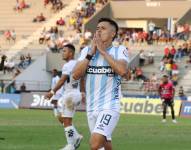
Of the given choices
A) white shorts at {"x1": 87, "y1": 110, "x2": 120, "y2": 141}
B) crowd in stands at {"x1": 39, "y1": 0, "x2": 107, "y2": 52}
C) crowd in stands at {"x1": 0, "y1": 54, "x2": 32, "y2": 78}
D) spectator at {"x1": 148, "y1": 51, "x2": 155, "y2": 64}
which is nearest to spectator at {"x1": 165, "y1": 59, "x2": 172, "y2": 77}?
spectator at {"x1": 148, "y1": 51, "x2": 155, "y2": 64}

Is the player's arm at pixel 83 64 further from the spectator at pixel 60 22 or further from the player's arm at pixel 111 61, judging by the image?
the spectator at pixel 60 22

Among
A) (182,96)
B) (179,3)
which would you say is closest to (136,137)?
(182,96)

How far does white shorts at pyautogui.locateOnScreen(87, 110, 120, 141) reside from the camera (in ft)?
35.4

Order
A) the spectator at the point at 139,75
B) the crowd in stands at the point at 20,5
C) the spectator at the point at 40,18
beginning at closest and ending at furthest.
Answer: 1. the spectator at the point at 139,75
2. the spectator at the point at 40,18
3. the crowd in stands at the point at 20,5

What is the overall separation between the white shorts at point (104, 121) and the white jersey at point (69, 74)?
5576 mm

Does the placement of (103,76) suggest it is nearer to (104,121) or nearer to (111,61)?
(111,61)

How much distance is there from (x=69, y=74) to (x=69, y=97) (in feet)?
1.82

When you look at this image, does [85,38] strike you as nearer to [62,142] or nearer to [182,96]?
[182,96]

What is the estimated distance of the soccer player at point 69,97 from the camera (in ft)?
54.3

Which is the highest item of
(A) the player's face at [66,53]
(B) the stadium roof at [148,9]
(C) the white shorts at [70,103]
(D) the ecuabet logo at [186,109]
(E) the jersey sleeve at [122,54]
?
(B) the stadium roof at [148,9]

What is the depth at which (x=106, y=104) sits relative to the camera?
11000mm

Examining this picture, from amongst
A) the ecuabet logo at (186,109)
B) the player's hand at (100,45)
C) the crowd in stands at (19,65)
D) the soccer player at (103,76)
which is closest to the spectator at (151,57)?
the crowd in stands at (19,65)

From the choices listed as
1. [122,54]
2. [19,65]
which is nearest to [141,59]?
[19,65]

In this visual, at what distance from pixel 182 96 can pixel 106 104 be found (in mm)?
31174
